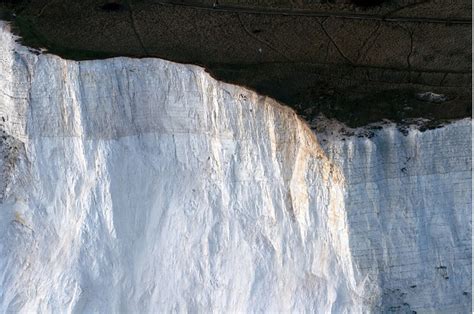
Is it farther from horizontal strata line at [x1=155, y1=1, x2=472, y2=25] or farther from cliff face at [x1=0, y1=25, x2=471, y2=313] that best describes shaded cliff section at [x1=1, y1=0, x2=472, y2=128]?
cliff face at [x1=0, y1=25, x2=471, y2=313]

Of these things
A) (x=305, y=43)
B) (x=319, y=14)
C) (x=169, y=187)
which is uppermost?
(x=319, y=14)

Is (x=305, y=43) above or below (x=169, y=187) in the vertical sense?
above

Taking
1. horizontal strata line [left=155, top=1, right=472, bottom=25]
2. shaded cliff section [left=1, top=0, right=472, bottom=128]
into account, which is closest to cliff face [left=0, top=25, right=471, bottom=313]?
shaded cliff section [left=1, top=0, right=472, bottom=128]

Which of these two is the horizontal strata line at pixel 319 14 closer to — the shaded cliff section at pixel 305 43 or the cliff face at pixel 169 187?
the shaded cliff section at pixel 305 43

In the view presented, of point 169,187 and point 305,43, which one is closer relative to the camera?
point 305,43

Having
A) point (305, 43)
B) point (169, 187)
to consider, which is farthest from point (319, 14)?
point (169, 187)

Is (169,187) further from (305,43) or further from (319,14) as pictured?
(319,14)

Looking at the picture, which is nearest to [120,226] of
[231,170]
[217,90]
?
[231,170]
